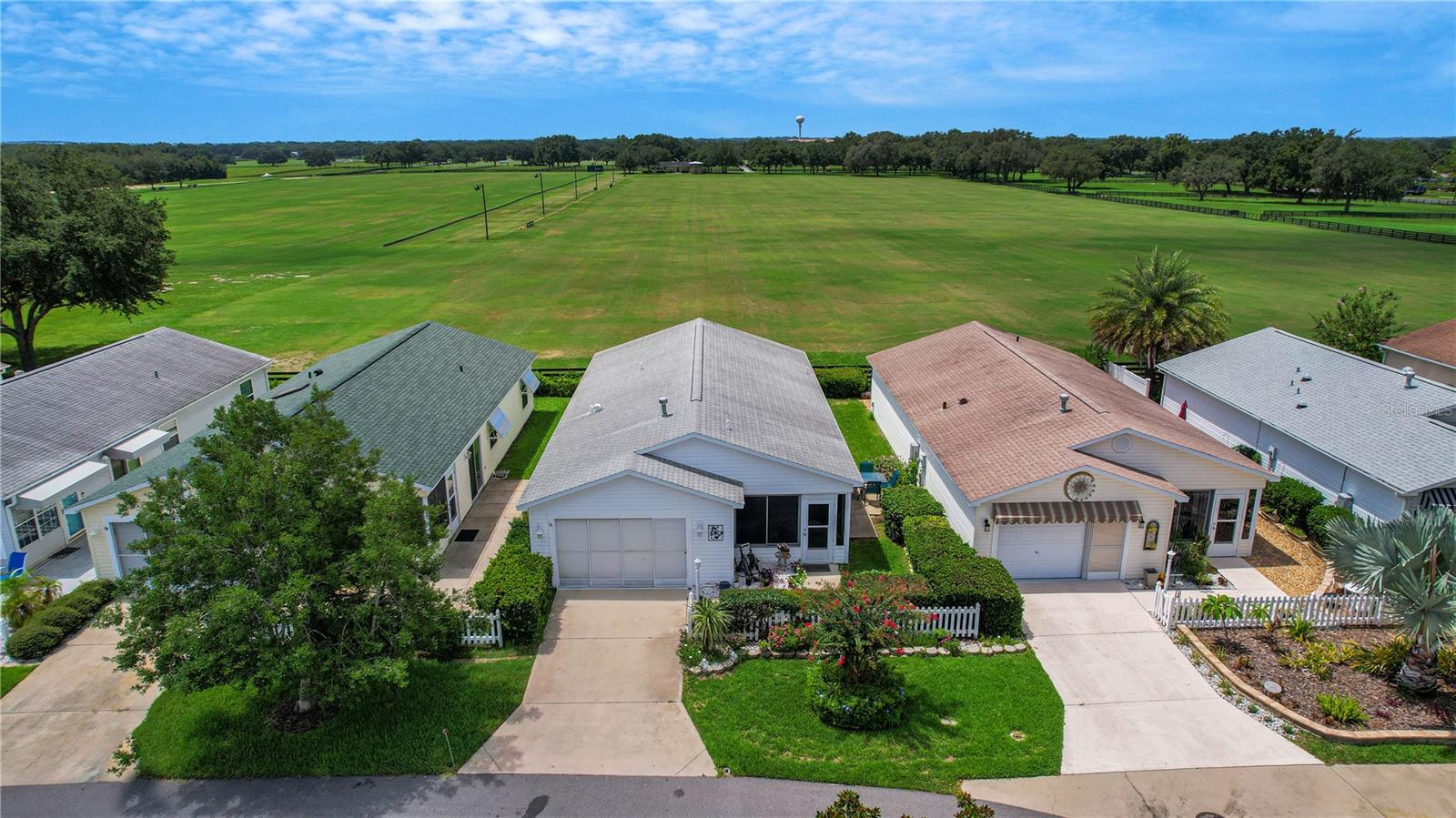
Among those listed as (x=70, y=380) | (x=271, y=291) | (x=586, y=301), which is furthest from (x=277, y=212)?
(x=70, y=380)

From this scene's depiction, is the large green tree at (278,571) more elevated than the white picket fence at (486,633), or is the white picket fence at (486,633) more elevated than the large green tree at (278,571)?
the large green tree at (278,571)

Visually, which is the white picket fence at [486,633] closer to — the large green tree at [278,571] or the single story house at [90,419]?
the large green tree at [278,571]

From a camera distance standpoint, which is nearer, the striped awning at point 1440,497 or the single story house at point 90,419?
the striped awning at point 1440,497

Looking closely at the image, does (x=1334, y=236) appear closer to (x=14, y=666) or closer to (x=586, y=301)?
(x=586, y=301)

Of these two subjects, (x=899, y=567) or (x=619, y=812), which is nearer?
(x=619, y=812)

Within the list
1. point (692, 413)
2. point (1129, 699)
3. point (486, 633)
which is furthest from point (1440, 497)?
point (486, 633)

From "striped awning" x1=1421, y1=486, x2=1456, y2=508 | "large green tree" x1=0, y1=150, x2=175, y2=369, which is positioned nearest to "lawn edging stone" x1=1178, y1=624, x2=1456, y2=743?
"striped awning" x1=1421, y1=486, x2=1456, y2=508

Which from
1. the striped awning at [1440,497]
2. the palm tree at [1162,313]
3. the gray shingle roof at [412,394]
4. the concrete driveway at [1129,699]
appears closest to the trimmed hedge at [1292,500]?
the striped awning at [1440,497]
